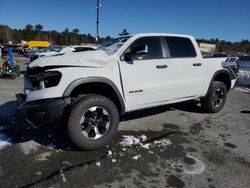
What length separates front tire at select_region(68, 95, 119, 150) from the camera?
140 inches

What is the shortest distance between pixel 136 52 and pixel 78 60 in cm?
100

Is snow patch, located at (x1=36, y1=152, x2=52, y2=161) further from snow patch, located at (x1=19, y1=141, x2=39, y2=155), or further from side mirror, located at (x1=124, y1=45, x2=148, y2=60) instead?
side mirror, located at (x1=124, y1=45, x2=148, y2=60)

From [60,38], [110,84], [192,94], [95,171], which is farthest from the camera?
[60,38]

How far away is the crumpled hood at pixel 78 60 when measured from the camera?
11.8 feet

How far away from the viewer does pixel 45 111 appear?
3.37 meters

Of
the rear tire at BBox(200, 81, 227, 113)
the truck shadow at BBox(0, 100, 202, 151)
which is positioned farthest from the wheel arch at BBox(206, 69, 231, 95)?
the truck shadow at BBox(0, 100, 202, 151)

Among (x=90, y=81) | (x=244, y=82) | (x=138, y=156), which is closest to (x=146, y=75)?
(x=90, y=81)

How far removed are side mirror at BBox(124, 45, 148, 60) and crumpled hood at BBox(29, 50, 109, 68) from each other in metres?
0.38

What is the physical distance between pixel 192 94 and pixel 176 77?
2.49ft

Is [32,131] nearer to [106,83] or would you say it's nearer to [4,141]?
[4,141]

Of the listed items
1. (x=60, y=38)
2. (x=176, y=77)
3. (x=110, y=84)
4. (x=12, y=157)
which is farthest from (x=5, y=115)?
(x=60, y=38)

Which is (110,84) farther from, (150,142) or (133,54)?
(150,142)

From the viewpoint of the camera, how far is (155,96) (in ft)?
14.7

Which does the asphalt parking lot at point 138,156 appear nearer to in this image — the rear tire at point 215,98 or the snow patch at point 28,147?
the snow patch at point 28,147
